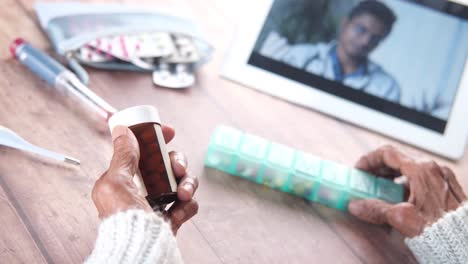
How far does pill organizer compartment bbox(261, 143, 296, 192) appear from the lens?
23.9 inches

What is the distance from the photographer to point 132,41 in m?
0.69

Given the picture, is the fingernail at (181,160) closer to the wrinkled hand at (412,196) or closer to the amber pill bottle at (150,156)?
the amber pill bottle at (150,156)

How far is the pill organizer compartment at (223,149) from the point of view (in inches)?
23.9

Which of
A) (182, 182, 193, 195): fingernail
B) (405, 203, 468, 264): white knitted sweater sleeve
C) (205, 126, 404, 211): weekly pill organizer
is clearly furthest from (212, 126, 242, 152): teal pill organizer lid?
(405, 203, 468, 264): white knitted sweater sleeve

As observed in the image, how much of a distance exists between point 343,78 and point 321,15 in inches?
4.0

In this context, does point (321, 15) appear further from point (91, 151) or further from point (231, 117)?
point (91, 151)

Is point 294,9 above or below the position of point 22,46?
above

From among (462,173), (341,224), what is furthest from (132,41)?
(462,173)

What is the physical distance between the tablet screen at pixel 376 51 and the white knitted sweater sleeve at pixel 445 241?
161 millimetres

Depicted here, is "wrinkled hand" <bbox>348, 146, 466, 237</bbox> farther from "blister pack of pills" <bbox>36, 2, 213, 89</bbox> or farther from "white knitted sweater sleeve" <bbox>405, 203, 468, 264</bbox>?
"blister pack of pills" <bbox>36, 2, 213, 89</bbox>

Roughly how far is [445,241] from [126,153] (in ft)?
1.12

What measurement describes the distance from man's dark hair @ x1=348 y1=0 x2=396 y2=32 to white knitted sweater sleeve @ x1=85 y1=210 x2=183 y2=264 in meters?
0.45

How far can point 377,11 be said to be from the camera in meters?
0.75

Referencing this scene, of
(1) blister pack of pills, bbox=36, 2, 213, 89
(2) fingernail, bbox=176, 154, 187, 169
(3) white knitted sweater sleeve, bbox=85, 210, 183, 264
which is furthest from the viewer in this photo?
(1) blister pack of pills, bbox=36, 2, 213, 89
